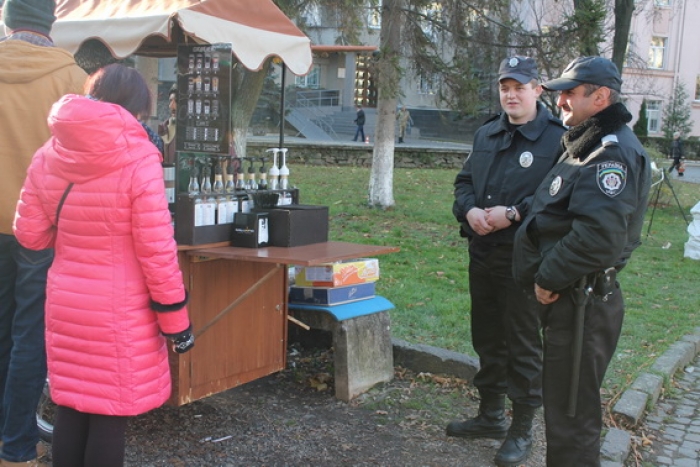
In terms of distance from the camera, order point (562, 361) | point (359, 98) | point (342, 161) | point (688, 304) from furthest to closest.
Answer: point (359, 98)
point (342, 161)
point (688, 304)
point (562, 361)

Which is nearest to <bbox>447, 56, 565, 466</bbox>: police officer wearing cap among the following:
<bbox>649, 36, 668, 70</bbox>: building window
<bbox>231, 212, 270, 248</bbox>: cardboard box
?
<bbox>231, 212, 270, 248</bbox>: cardboard box

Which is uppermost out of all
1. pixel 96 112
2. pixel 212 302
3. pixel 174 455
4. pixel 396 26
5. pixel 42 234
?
pixel 396 26

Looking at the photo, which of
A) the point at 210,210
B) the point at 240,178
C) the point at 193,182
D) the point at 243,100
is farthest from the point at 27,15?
the point at 243,100

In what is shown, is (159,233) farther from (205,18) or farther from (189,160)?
(205,18)

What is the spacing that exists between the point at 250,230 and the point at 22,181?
48.9 inches

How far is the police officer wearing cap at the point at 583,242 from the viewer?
9.98 feet

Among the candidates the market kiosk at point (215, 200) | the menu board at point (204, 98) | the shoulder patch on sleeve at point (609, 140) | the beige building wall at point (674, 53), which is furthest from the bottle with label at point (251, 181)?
the beige building wall at point (674, 53)

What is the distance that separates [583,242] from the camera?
3031 millimetres

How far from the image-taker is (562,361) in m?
3.26

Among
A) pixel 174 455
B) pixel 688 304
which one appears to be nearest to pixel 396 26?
pixel 688 304

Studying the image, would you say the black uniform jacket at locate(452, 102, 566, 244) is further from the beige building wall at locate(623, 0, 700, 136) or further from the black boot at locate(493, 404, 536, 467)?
the beige building wall at locate(623, 0, 700, 136)

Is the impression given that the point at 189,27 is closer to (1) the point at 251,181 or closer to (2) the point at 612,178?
(1) the point at 251,181

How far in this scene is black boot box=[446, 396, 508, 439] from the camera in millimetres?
4320

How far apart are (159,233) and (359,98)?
126ft
